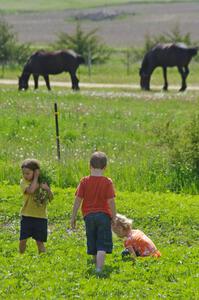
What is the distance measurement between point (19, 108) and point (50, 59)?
12162 mm

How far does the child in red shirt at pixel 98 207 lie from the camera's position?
35.4 feet

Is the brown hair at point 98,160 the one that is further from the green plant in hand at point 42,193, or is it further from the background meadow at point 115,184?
the background meadow at point 115,184

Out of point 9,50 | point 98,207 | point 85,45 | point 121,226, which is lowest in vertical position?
point 9,50

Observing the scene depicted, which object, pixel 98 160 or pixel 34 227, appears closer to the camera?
pixel 98 160

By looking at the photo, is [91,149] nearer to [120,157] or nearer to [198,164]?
[120,157]

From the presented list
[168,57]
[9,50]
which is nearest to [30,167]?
[168,57]

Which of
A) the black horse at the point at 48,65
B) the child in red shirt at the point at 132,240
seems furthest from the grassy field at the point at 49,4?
the child in red shirt at the point at 132,240

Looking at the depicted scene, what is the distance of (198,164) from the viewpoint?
661 inches

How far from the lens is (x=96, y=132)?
22453mm

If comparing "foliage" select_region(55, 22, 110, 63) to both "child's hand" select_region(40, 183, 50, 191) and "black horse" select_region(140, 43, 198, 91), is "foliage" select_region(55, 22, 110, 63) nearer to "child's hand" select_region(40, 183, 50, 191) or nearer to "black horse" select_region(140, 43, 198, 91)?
"black horse" select_region(140, 43, 198, 91)

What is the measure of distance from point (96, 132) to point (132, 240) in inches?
440

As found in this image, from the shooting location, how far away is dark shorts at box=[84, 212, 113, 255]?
35.5ft

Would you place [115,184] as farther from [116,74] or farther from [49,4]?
[49,4]

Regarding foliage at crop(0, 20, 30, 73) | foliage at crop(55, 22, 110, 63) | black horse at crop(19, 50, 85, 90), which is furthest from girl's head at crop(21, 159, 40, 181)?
foliage at crop(0, 20, 30, 73)
